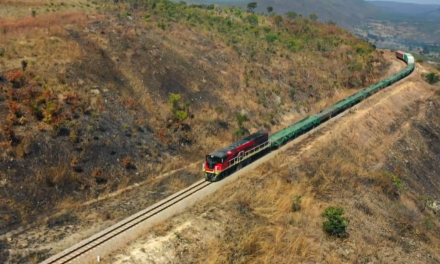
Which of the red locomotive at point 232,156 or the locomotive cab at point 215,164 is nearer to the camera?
the locomotive cab at point 215,164

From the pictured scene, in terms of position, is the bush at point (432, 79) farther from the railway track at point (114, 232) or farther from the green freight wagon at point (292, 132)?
the railway track at point (114, 232)

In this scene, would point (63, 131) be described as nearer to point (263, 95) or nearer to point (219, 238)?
point (219, 238)

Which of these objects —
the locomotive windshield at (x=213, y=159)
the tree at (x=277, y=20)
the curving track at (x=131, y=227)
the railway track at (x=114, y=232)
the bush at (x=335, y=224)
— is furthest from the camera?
the tree at (x=277, y=20)

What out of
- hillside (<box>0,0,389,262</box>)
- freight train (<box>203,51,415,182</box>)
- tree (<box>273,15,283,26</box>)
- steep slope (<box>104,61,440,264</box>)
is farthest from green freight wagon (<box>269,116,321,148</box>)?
tree (<box>273,15,283,26</box>)

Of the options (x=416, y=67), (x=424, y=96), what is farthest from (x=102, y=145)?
(x=416, y=67)

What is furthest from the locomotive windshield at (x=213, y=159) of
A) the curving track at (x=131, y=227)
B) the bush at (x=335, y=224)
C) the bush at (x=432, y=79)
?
the bush at (x=432, y=79)

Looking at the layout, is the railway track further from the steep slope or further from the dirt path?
the steep slope

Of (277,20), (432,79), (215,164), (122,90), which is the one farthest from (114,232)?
(277,20)

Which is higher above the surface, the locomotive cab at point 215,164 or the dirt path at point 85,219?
the locomotive cab at point 215,164
